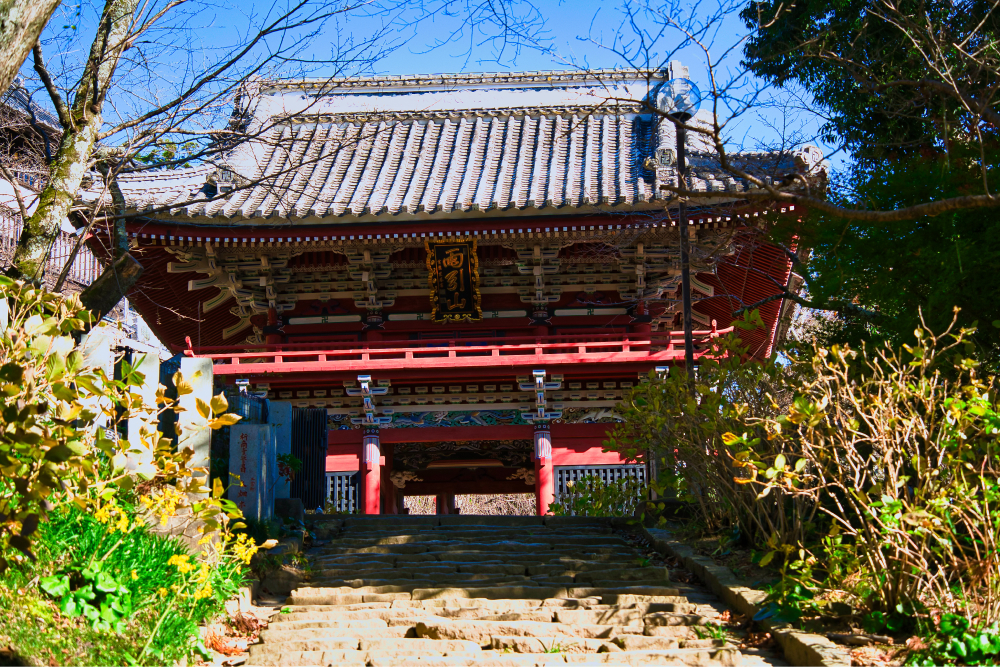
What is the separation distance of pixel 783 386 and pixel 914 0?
448cm

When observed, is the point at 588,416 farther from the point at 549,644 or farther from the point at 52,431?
the point at 52,431

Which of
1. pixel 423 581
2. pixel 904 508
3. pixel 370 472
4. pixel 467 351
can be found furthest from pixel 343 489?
pixel 904 508

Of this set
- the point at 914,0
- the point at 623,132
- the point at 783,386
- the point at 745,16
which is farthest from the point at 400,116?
the point at 783,386

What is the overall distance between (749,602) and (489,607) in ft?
5.58

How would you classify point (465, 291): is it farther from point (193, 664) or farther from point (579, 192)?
point (193, 664)

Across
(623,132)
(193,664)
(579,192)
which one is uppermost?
(623,132)

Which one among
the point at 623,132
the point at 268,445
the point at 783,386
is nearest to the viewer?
the point at 783,386

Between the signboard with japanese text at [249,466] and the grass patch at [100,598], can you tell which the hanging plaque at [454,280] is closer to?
the signboard with japanese text at [249,466]

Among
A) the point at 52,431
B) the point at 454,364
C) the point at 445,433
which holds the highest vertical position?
the point at 454,364

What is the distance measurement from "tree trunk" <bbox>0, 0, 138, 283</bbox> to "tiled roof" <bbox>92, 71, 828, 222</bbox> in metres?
5.48

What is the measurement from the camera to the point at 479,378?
13.6 metres

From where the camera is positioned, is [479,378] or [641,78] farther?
[641,78]

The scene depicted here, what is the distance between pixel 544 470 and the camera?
44.0 feet

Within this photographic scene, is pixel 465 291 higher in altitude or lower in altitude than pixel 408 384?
higher
